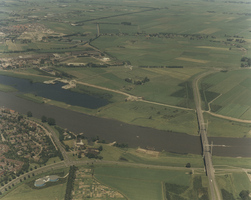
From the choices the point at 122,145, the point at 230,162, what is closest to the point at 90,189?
the point at 122,145

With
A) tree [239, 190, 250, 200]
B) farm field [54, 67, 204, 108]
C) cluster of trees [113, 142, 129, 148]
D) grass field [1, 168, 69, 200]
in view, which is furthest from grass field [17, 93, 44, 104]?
tree [239, 190, 250, 200]

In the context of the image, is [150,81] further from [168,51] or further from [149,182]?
[149,182]

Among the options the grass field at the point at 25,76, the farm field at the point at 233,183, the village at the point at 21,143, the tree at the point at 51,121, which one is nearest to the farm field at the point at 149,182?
the farm field at the point at 233,183

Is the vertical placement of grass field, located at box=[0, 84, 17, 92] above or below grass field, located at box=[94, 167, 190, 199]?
above

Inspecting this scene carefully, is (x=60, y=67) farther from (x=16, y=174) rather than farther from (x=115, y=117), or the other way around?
(x=16, y=174)

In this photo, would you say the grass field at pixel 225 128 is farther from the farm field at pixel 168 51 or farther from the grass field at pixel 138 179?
the farm field at pixel 168 51

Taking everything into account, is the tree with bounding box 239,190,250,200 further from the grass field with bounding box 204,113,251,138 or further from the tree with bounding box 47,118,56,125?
the tree with bounding box 47,118,56,125
